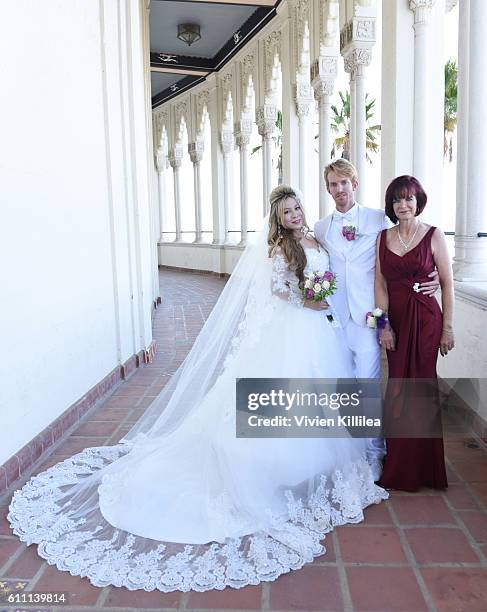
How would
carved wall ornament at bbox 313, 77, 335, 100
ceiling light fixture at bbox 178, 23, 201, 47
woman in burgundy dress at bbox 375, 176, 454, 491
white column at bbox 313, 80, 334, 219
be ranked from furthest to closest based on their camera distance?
ceiling light fixture at bbox 178, 23, 201, 47
white column at bbox 313, 80, 334, 219
carved wall ornament at bbox 313, 77, 335, 100
woman in burgundy dress at bbox 375, 176, 454, 491

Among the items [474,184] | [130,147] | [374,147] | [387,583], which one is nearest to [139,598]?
[387,583]

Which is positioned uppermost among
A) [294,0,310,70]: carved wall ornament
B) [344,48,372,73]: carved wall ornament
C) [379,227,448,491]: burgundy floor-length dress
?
[294,0,310,70]: carved wall ornament

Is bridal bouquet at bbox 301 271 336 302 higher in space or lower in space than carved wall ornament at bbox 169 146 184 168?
lower

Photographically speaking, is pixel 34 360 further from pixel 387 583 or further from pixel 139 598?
pixel 387 583

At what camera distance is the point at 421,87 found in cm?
627

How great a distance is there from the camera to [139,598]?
8.19ft

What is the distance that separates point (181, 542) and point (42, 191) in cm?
260

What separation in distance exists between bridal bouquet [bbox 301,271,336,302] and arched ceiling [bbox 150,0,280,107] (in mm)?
11154

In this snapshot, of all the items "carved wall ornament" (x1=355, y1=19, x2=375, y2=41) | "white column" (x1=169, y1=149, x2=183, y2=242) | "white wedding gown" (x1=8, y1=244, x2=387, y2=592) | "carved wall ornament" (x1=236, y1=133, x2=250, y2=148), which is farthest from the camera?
"white column" (x1=169, y1=149, x2=183, y2=242)

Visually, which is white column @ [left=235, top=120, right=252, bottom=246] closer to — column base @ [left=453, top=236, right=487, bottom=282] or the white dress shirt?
column base @ [left=453, top=236, right=487, bottom=282]

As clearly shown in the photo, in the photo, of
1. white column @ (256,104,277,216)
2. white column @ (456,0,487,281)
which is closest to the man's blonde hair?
white column @ (456,0,487,281)

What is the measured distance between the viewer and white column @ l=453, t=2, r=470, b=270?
15.3 feet

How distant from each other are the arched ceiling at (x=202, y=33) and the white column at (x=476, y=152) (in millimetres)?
9287

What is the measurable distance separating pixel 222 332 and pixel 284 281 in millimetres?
594
